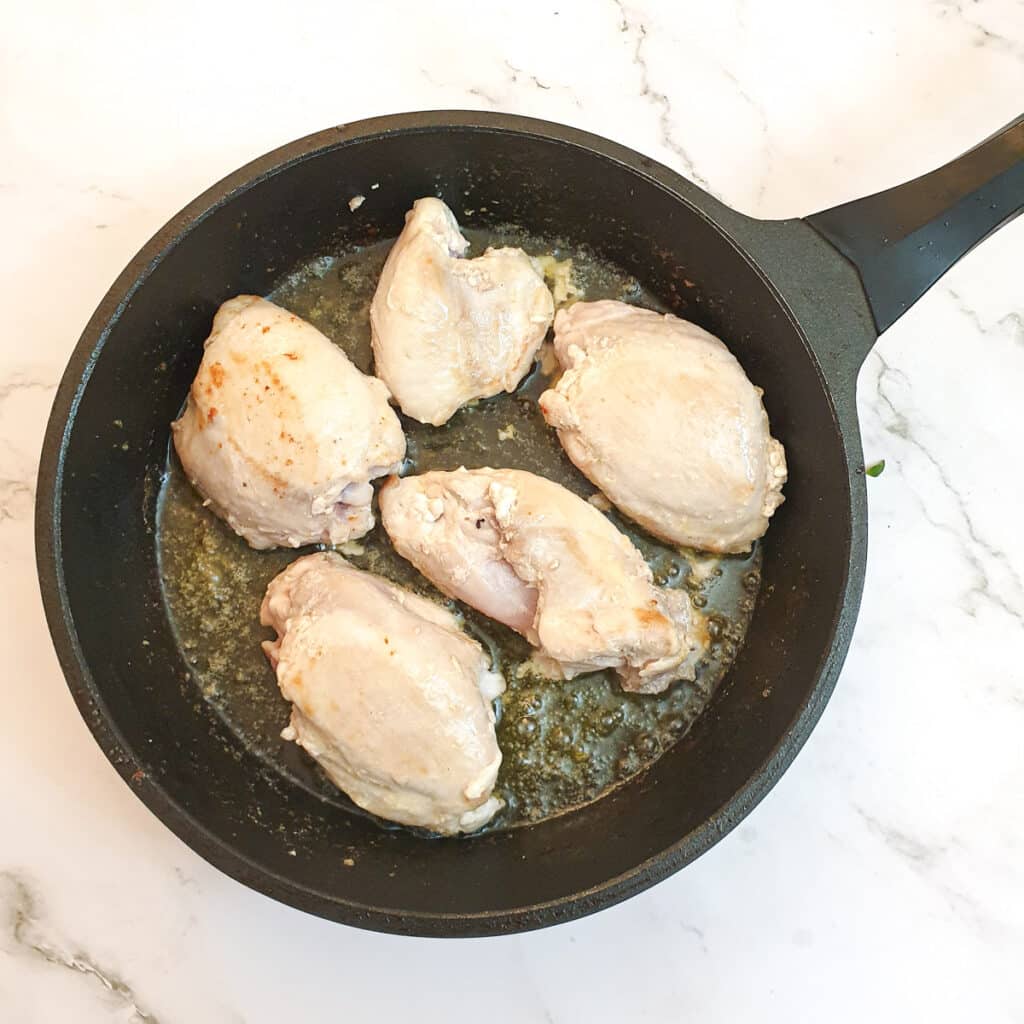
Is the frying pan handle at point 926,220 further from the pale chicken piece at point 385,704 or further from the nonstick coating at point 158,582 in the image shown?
the pale chicken piece at point 385,704

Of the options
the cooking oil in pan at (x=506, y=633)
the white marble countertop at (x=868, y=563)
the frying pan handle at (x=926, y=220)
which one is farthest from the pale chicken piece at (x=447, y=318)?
the frying pan handle at (x=926, y=220)

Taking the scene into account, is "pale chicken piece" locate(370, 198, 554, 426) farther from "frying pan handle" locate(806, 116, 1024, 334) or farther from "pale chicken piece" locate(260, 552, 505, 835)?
"frying pan handle" locate(806, 116, 1024, 334)

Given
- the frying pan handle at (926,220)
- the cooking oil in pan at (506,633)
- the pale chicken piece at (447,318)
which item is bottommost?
the cooking oil in pan at (506,633)

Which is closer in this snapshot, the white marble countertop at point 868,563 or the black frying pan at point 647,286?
the black frying pan at point 647,286

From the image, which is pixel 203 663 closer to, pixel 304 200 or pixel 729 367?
pixel 304 200

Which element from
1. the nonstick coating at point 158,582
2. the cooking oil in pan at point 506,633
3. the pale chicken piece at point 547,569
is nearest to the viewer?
the nonstick coating at point 158,582

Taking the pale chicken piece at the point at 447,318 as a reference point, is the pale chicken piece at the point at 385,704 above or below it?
below
